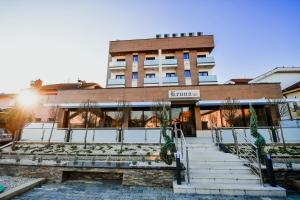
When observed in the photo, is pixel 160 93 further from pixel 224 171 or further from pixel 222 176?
pixel 222 176

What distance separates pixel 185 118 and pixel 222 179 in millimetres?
10305

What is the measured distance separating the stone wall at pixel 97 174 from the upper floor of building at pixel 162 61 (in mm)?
16482

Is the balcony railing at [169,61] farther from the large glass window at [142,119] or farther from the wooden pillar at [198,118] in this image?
the large glass window at [142,119]

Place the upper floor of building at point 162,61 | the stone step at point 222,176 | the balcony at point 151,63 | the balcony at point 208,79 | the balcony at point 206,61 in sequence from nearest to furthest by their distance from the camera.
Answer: the stone step at point 222,176 < the balcony at point 208,79 < the balcony at point 206,61 < the upper floor of building at point 162,61 < the balcony at point 151,63

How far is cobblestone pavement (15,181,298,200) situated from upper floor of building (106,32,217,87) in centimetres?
1719

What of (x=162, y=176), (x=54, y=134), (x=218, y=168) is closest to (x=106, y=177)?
(x=162, y=176)

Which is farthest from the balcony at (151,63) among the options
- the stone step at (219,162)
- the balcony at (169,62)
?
the stone step at (219,162)

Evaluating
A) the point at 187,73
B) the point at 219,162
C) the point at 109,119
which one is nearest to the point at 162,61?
the point at 187,73

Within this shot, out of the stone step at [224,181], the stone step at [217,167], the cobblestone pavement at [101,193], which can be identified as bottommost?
the cobblestone pavement at [101,193]

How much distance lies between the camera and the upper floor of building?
2262 centimetres

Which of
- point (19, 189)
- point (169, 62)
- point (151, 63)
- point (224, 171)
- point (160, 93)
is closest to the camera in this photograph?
point (19, 189)

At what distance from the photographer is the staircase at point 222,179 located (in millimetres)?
5453

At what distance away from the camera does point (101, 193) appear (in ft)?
18.6

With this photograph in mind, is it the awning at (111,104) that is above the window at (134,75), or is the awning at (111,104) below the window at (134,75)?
below
